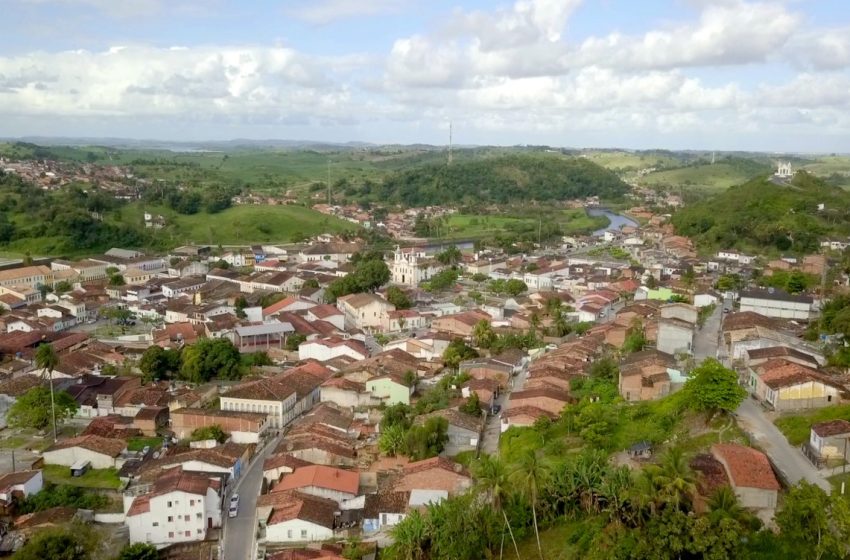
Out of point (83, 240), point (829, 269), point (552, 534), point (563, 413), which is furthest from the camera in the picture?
point (83, 240)

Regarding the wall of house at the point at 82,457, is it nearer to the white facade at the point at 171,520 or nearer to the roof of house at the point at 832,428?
the white facade at the point at 171,520

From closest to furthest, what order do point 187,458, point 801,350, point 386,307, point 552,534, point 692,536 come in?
point 692,536 < point 552,534 < point 187,458 < point 801,350 < point 386,307

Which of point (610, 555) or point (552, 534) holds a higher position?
point (610, 555)

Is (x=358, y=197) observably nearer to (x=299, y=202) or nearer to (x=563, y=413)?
(x=299, y=202)

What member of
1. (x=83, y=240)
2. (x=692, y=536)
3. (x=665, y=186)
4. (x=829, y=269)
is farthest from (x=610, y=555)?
(x=665, y=186)

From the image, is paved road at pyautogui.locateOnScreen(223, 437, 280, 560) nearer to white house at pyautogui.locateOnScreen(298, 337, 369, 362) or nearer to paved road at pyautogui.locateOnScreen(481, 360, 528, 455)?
paved road at pyautogui.locateOnScreen(481, 360, 528, 455)

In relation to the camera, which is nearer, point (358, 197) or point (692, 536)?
point (692, 536)

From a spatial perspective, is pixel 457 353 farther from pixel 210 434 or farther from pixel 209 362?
pixel 210 434
